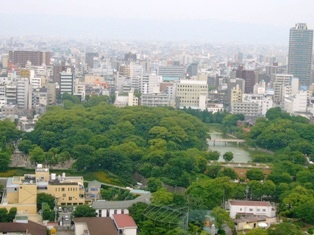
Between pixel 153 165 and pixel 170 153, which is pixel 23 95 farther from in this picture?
pixel 153 165

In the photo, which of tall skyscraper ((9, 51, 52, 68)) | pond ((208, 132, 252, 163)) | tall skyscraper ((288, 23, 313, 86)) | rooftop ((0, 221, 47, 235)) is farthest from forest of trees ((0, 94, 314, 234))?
tall skyscraper ((9, 51, 52, 68))

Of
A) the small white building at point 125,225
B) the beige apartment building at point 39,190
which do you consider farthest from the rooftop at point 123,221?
the beige apartment building at point 39,190

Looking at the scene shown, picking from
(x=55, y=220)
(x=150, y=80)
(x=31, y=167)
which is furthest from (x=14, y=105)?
(x=55, y=220)

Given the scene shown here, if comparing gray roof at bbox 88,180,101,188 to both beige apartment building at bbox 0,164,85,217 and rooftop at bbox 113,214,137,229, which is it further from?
rooftop at bbox 113,214,137,229

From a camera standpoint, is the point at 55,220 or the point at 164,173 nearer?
the point at 55,220

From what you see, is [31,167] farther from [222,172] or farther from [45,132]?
[222,172]

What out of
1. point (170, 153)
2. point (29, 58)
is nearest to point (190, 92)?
point (170, 153)
